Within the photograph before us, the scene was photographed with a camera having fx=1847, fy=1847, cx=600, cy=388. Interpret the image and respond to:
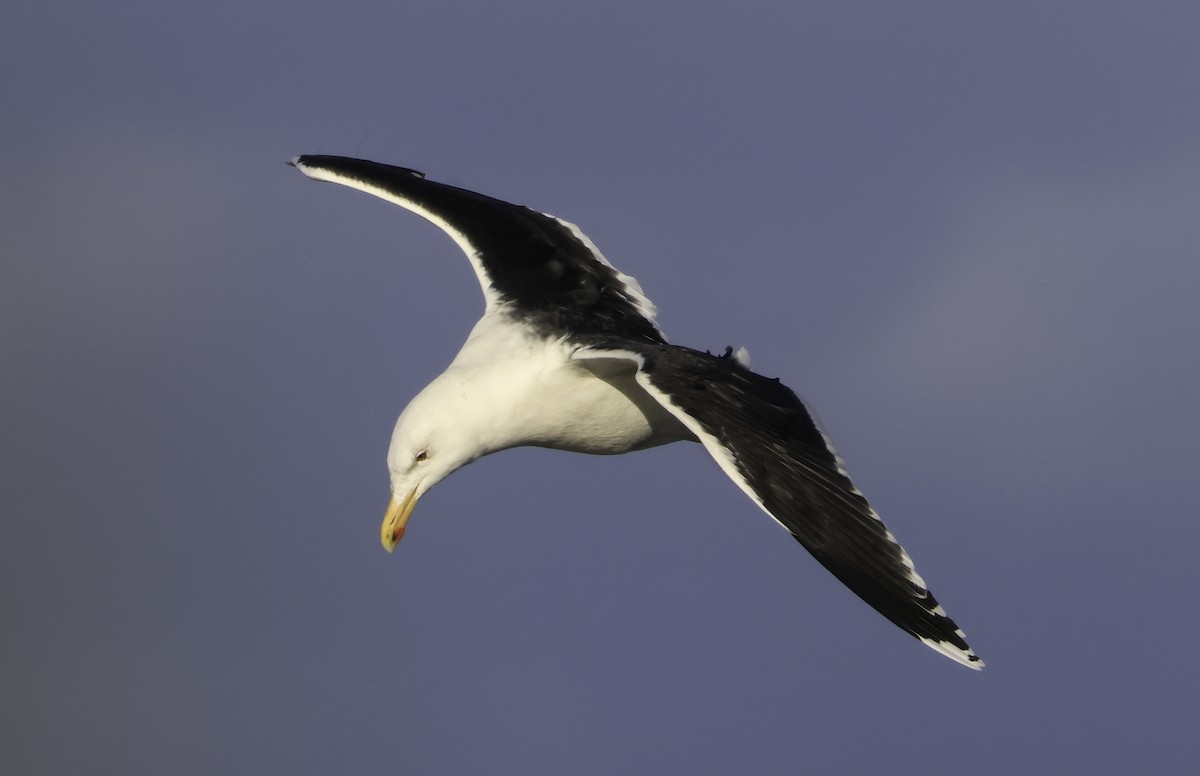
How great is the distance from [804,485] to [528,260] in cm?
508

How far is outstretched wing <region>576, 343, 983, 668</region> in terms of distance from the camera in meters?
12.1

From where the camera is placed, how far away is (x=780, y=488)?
1230 cm

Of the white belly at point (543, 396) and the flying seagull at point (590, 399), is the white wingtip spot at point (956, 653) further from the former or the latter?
the white belly at point (543, 396)

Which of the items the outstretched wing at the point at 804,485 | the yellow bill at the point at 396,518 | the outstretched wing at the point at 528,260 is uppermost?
the outstretched wing at the point at 528,260

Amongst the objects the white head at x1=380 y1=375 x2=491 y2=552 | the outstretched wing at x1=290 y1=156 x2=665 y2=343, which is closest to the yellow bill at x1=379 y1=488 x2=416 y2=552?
the white head at x1=380 y1=375 x2=491 y2=552

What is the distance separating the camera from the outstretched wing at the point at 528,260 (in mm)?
15742

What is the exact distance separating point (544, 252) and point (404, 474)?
3.21m

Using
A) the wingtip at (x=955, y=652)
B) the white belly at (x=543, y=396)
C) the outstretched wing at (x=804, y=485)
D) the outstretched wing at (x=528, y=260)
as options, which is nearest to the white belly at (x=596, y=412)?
the white belly at (x=543, y=396)

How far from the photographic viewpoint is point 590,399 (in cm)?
1478

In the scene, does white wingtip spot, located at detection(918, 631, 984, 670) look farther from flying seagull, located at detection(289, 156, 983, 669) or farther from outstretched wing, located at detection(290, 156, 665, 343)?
outstretched wing, located at detection(290, 156, 665, 343)

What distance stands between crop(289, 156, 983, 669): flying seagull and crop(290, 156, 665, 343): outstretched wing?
0.7 inches

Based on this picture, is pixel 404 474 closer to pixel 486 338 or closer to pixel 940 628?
pixel 486 338

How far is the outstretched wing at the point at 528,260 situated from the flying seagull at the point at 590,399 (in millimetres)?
19

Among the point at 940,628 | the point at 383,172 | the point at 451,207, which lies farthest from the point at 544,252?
the point at 940,628
